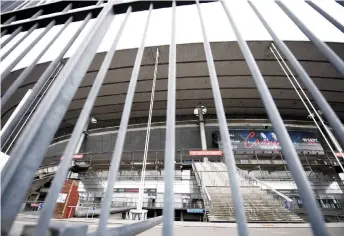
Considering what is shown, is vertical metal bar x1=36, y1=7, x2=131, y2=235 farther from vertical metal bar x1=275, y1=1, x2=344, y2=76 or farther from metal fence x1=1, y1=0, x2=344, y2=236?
vertical metal bar x1=275, y1=1, x2=344, y2=76

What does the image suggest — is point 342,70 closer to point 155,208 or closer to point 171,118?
point 171,118

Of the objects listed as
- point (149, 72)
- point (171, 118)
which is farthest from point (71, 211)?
point (149, 72)

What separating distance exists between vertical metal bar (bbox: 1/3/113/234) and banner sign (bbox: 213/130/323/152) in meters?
11.1

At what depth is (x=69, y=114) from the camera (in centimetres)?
1203

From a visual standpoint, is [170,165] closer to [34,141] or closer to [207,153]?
[34,141]

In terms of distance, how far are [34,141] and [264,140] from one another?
1273 centimetres

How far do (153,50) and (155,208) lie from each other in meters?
6.71

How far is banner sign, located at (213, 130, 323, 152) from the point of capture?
1126 centimetres

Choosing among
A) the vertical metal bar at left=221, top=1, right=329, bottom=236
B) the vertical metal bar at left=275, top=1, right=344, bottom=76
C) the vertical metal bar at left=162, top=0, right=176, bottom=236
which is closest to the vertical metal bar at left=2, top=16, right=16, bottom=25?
the vertical metal bar at left=162, top=0, right=176, bottom=236

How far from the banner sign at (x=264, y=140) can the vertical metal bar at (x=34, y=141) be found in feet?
36.4

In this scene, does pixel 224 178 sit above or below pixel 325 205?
above

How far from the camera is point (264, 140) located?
11547 mm

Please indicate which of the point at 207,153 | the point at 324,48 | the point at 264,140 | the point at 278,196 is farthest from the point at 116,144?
the point at 264,140

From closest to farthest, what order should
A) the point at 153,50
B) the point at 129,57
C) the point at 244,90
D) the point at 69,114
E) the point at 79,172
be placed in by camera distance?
the point at 153,50, the point at 129,57, the point at 79,172, the point at 244,90, the point at 69,114
